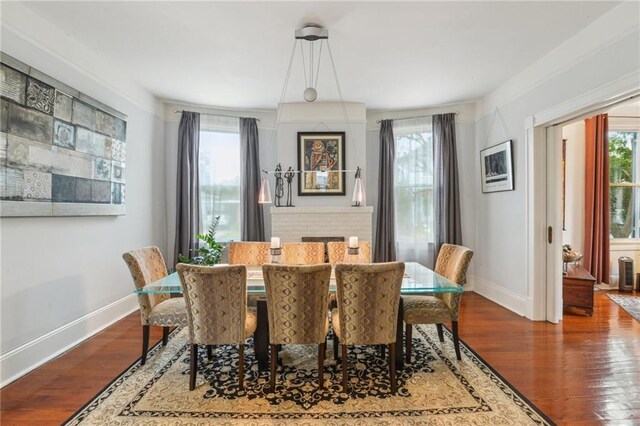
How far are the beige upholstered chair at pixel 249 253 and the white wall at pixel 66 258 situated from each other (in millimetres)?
1352

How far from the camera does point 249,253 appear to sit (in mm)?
3467

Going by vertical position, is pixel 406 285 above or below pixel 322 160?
below

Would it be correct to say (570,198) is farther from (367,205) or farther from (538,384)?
(538,384)

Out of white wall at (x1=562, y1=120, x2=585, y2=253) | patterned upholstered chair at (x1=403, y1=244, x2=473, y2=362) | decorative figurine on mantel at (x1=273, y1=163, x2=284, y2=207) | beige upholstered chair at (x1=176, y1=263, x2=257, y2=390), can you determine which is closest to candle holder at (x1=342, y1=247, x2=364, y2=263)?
patterned upholstered chair at (x1=403, y1=244, x2=473, y2=362)

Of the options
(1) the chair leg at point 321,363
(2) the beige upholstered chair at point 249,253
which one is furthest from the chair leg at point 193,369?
(2) the beige upholstered chair at point 249,253

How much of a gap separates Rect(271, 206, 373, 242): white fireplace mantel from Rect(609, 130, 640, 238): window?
385 cm

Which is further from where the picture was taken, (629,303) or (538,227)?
(629,303)

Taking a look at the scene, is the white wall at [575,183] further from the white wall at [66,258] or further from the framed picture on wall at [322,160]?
the white wall at [66,258]

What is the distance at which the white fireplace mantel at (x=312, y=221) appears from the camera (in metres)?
4.70

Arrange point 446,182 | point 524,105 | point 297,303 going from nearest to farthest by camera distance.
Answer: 1. point 297,303
2. point 524,105
3. point 446,182

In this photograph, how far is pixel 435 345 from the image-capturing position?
295 cm

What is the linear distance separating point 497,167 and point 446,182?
751 millimetres

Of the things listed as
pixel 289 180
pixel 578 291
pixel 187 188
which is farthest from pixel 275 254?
pixel 578 291

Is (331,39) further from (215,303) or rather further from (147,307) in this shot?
(147,307)
